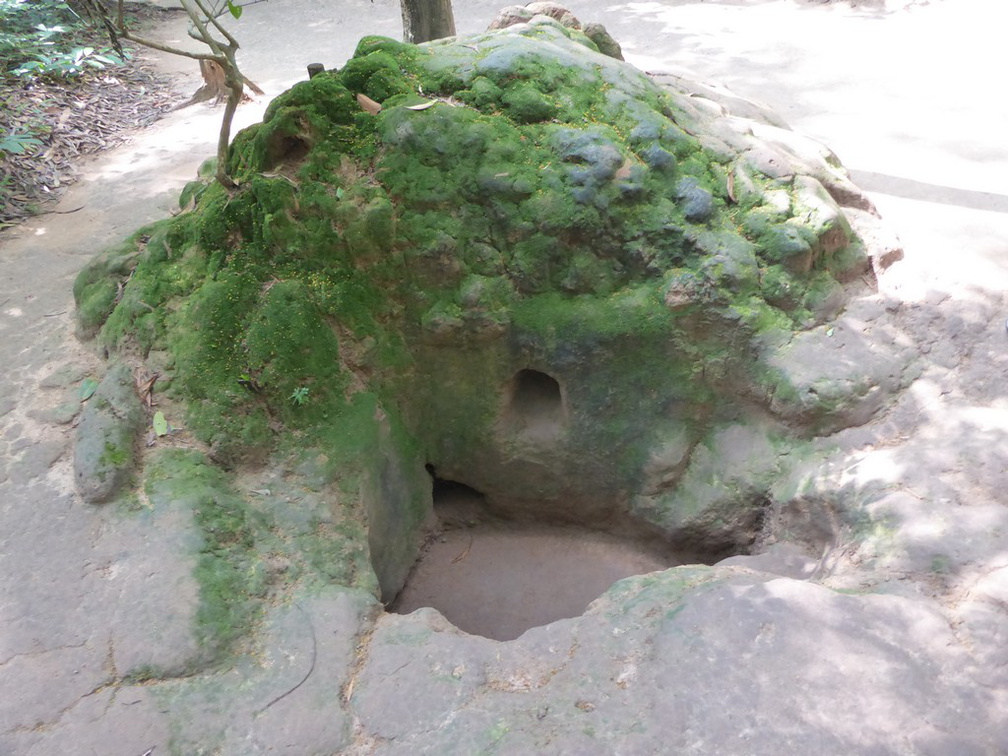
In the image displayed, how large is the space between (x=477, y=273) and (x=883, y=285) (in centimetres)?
189

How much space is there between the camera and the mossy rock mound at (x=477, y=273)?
3.27m

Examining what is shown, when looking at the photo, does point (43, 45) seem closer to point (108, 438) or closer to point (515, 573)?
point (108, 438)

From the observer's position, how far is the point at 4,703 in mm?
2270

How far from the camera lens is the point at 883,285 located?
362 cm

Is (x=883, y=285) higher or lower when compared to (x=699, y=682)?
higher

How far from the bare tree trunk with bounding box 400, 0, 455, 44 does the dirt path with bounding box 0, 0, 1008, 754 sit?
2.02 m

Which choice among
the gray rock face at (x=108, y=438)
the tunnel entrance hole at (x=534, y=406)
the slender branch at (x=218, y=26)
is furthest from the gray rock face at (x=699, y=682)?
the slender branch at (x=218, y=26)

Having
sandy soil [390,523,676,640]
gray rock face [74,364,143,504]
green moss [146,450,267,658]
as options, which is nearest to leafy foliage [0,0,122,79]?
gray rock face [74,364,143,504]

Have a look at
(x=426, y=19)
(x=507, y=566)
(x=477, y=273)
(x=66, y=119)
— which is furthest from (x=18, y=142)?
(x=507, y=566)

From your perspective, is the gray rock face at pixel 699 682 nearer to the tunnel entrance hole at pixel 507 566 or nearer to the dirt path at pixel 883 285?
the dirt path at pixel 883 285

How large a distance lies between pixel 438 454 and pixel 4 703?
1989 millimetres

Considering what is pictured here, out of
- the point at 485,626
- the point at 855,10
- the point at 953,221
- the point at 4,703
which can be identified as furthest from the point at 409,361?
the point at 855,10

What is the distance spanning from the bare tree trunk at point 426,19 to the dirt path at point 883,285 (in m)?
2.02

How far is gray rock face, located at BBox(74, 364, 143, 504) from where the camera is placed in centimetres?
286
